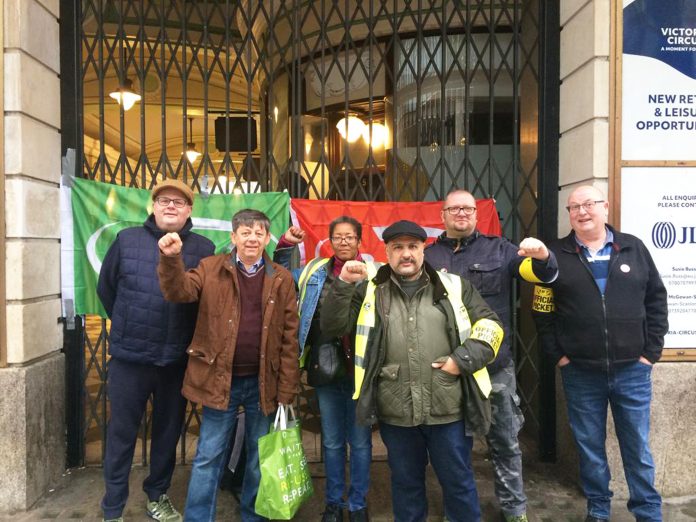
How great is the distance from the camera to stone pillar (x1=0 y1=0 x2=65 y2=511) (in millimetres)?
3879

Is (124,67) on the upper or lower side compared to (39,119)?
upper

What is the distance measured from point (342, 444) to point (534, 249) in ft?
5.92

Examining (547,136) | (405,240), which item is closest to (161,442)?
(405,240)

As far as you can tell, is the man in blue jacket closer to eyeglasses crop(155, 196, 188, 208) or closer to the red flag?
eyeglasses crop(155, 196, 188, 208)

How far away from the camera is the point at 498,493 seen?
3.69 metres

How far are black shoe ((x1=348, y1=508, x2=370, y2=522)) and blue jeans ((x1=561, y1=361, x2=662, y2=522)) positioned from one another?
1.52 meters

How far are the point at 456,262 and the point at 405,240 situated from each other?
2.57 ft

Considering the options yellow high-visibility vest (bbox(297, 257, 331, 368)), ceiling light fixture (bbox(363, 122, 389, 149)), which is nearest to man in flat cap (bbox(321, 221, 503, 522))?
yellow high-visibility vest (bbox(297, 257, 331, 368))

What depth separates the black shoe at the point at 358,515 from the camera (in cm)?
359

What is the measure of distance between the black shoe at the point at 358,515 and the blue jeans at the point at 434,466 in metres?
0.45

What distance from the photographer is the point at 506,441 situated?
3.58 meters

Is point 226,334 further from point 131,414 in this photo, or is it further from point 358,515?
point 358,515

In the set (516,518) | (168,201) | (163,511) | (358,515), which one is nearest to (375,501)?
(358,515)

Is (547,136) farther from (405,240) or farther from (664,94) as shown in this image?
(405,240)
